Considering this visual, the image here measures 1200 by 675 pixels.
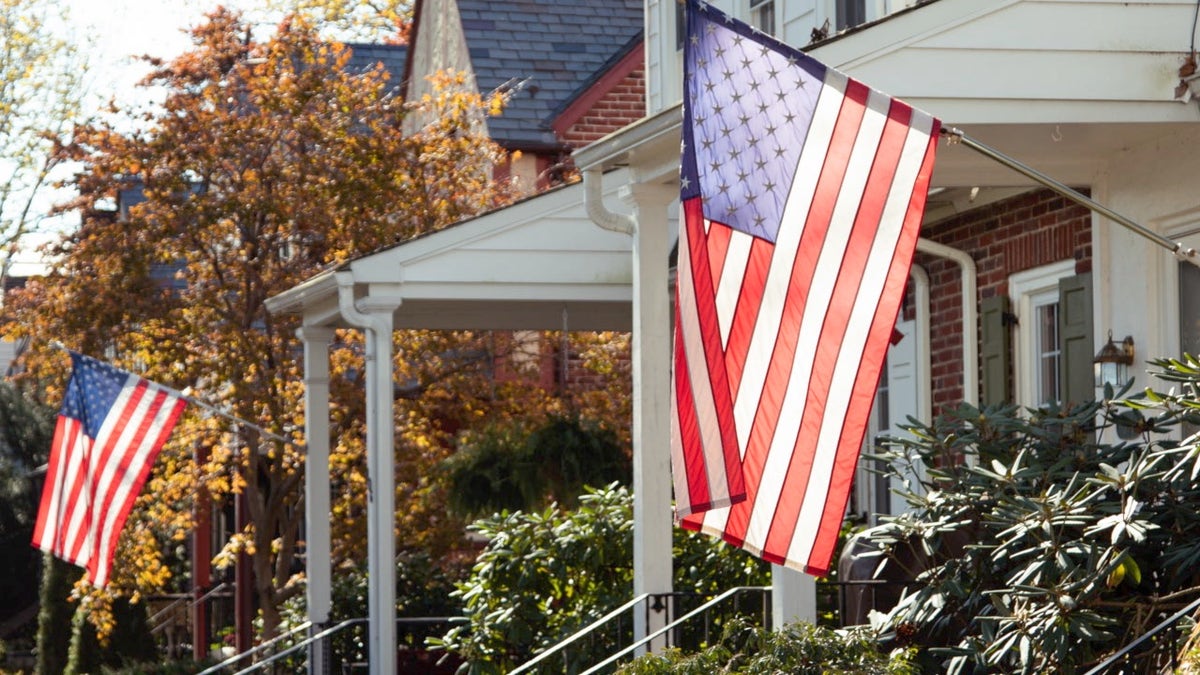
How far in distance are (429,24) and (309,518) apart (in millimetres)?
13852

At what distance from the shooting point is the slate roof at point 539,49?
23.0m

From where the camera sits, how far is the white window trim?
447 inches

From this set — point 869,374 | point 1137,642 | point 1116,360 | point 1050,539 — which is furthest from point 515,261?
point 1137,642

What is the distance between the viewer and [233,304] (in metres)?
18.0

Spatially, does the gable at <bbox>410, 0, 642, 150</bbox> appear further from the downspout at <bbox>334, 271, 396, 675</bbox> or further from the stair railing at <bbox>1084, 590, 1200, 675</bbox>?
the stair railing at <bbox>1084, 590, 1200, 675</bbox>

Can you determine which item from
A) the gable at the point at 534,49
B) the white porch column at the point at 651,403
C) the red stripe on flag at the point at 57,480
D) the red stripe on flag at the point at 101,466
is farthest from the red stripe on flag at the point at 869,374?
the gable at the point at 534,49

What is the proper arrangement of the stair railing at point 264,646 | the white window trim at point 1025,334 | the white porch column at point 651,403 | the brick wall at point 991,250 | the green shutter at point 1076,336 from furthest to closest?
the stair railing at point 264,646 → the white window trim at point 1025,334 → the brick wall at point 991,250 → the green shutter at point 1076,336 → the white porch column at point 651,403

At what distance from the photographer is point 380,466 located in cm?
1284

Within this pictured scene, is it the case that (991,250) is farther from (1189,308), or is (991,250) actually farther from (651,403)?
(651,403)

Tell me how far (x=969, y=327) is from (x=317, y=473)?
533cm

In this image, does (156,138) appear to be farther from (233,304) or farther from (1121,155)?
(1121,155)

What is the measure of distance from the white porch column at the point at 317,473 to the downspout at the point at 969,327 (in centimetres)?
491

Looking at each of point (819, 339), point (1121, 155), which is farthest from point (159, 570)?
point (819, 339)

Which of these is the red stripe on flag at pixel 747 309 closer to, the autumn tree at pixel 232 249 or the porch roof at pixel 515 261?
the porch roof at pixel 515 261
